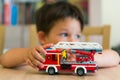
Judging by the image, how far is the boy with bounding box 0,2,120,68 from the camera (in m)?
0.96

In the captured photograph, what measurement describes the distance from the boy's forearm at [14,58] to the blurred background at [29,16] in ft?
4.96

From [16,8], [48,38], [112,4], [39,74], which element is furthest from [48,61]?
[16,8]

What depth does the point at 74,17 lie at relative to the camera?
46.0 inches

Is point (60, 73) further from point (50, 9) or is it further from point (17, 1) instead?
point (17, 1)

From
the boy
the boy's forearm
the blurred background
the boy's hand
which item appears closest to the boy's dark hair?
the boy

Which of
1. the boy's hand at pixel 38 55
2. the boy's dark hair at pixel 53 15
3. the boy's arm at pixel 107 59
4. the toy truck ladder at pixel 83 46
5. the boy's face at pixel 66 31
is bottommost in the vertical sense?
the boy's arm at pixel 107 59

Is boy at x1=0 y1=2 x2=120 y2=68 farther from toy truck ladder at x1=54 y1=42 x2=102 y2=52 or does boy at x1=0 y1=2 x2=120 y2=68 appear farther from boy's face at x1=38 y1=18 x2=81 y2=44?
toy truck ladder at x1=54 y1=42 x2=102 y2=52

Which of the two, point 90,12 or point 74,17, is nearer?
point 74,17

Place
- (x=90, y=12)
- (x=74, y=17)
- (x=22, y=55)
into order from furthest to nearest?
1. (x=90, y=12)
2. (x=74, y=17)
3. (x=22, y=55)

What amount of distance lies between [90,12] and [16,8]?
2.38 ft

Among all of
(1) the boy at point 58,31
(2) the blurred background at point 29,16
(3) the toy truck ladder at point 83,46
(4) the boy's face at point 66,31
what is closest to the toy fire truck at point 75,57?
(3) the toy truck ladder at point 83,46

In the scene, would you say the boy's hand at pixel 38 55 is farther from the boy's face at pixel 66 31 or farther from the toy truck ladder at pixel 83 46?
the boy's face at pixel 66 31

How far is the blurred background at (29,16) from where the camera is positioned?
248cm

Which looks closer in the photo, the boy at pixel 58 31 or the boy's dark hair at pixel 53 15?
the boy at pixel 58 31
